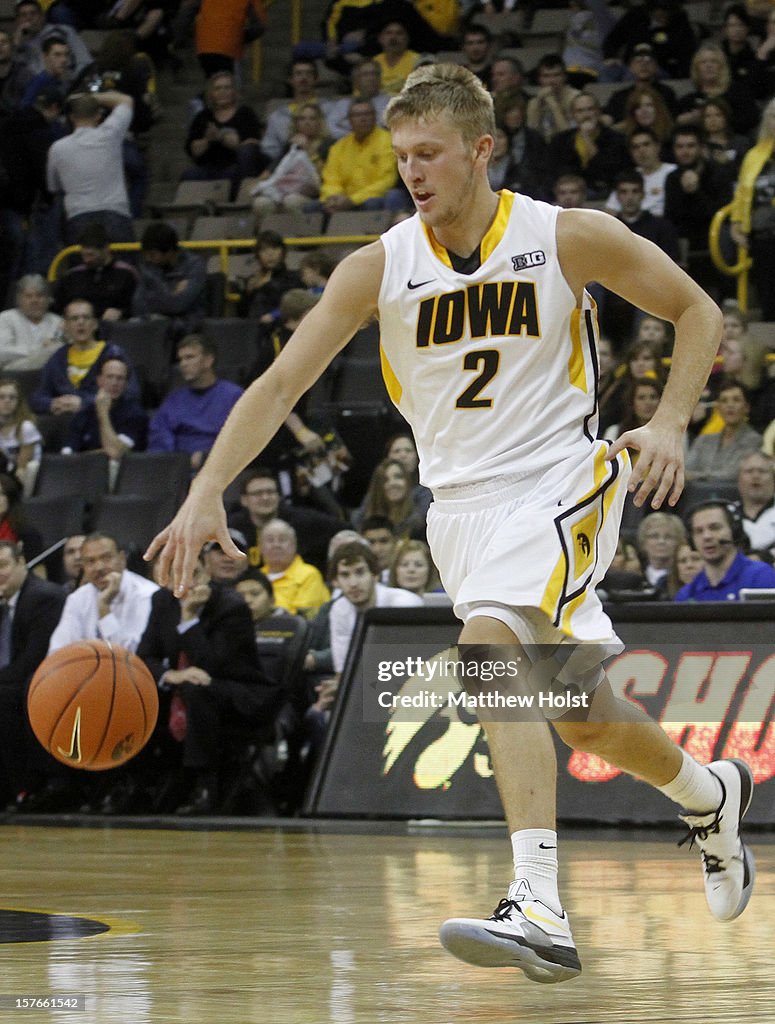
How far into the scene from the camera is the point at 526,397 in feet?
16.5

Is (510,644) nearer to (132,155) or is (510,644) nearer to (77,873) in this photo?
(77,873)

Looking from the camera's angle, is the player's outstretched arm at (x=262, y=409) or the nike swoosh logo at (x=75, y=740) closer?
the player's outstretched arm at (x=262, y=409)

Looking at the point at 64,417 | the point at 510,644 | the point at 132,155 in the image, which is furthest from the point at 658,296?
the point at 132,155

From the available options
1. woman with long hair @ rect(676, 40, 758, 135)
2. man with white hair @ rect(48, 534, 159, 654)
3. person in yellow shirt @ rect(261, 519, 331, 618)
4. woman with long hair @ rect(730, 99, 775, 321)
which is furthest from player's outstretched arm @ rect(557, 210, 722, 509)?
woman with long hair @ rect(676, 40, 758, 135)

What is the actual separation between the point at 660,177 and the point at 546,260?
31.2 feet

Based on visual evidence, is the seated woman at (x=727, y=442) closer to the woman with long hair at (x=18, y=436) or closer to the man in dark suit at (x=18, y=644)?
the man in dark suit at (x=18, y=644)

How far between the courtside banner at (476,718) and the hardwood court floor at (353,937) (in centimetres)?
58

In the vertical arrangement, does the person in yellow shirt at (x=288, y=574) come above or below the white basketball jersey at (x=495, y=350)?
below

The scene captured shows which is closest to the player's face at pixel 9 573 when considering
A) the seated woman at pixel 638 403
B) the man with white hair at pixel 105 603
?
the man with white hair at pixel 105 603

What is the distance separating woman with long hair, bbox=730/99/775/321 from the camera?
13367mm

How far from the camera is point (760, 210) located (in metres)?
13.5

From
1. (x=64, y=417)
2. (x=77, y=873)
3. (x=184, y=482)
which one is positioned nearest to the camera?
(x=77, y=873)

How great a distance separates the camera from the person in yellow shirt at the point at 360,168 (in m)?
16.0

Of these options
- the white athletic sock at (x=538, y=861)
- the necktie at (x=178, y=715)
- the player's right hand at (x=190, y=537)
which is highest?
the player's right hand at (x=190, y=537)
